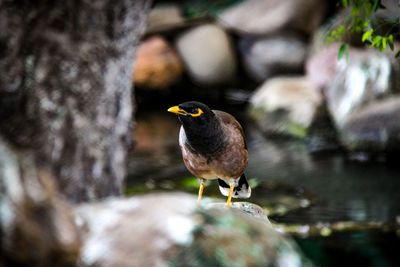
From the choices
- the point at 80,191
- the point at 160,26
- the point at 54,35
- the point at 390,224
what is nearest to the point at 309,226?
the point at 390,224

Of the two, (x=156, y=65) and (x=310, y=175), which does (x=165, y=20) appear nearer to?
(x=156, y=65)

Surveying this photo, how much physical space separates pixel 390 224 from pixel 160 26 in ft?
23.6

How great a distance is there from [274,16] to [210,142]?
294 inches

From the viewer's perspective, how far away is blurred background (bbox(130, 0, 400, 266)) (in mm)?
5090

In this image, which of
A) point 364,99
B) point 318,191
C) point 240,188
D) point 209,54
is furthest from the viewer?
point 209,54

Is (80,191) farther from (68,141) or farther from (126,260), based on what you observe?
(126,260)

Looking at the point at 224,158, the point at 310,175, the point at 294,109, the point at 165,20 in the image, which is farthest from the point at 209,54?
the point at 224,158

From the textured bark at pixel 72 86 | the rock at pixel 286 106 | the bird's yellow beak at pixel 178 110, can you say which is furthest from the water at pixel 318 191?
the textured bark at pixel 72 86

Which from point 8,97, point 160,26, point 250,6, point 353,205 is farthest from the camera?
point 160,26

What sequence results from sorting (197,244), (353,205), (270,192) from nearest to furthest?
(197,244) → (353,205) → (270,192)

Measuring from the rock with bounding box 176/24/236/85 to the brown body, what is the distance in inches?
302

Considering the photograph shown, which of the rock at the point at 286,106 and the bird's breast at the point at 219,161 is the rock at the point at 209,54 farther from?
the bird's breast at the point at 219,161

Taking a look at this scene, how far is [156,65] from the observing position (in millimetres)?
10602

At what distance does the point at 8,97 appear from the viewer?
191 centimetres
